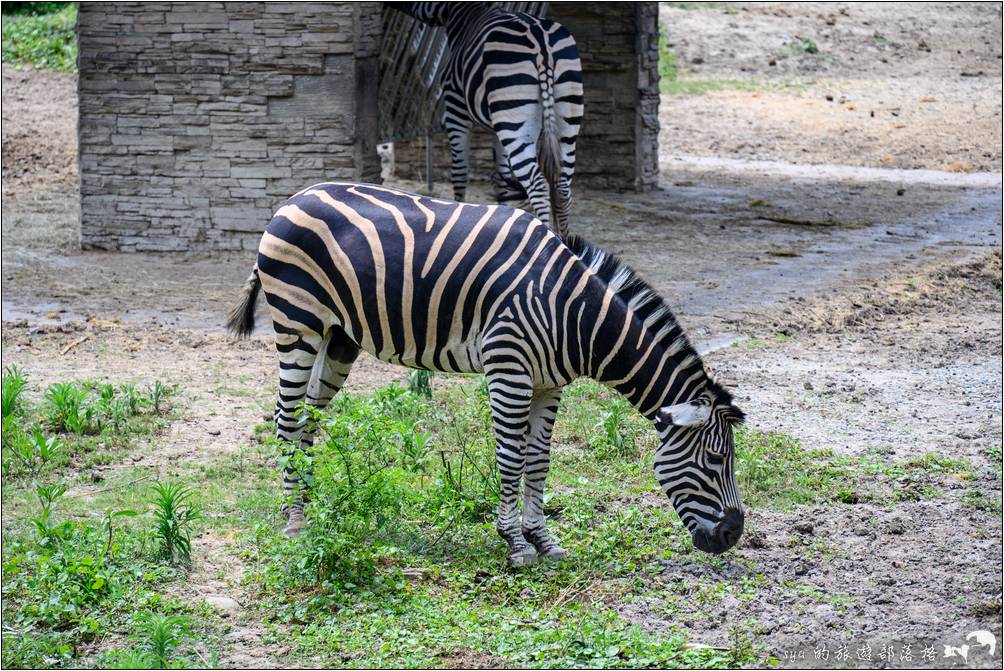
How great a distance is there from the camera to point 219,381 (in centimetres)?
718

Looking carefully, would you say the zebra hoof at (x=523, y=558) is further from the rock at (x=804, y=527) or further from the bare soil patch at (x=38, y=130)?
the bare soil patch at (x=38, y=130)

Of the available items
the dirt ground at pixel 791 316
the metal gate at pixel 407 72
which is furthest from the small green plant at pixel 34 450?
the metal gate at pixel 407 72

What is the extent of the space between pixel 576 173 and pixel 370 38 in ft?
15.3

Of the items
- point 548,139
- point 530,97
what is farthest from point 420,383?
point 530,97

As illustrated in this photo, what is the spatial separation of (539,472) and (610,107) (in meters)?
10.1

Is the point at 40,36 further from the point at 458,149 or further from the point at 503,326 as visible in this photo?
the point at 503,326

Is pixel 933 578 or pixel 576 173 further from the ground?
pixel 576 173

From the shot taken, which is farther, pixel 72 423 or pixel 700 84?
pixel 700 84

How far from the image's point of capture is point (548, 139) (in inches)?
403

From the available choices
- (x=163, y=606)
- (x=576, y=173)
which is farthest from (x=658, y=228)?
(x=163, y=606)

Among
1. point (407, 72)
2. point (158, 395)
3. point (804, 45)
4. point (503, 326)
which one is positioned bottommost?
point (158, 395)

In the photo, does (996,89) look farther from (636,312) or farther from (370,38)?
(636,312)

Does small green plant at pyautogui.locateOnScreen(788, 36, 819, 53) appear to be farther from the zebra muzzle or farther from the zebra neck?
the zebra muzzle

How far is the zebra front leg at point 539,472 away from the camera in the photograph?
484 centimetres
